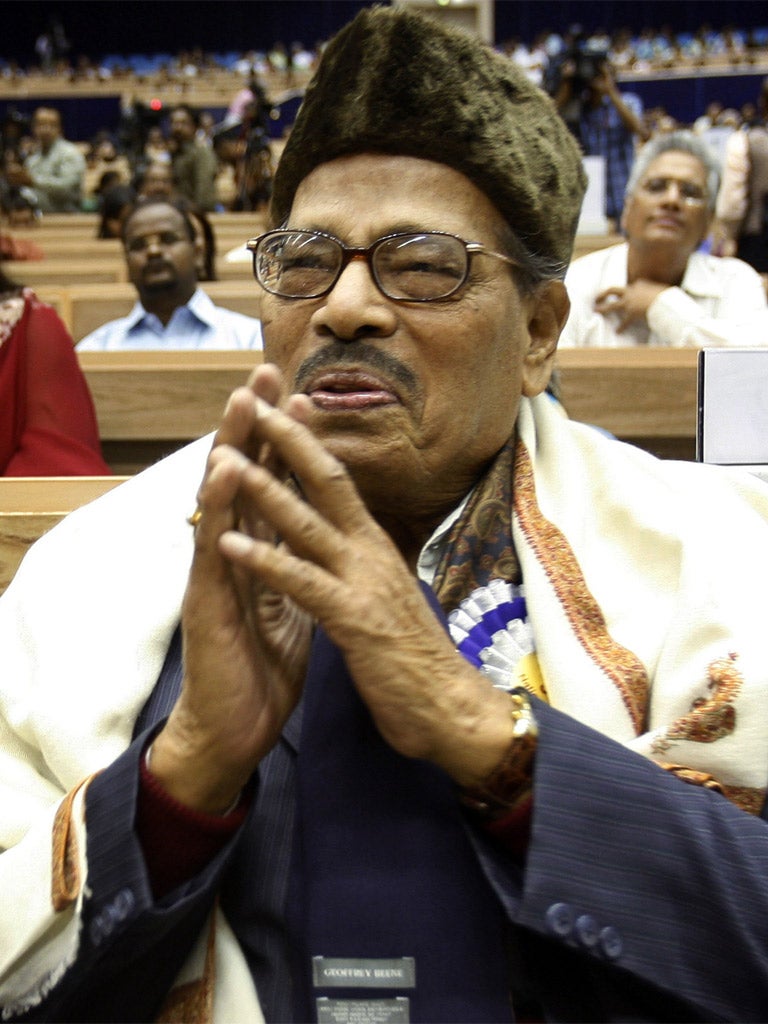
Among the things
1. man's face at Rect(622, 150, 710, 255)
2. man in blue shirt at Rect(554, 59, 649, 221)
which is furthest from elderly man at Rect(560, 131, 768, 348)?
man in blue shirt at Rect(554, 59, 649, 221)

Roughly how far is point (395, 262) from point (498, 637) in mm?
332

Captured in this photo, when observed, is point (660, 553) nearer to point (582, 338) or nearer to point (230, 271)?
point (582, 338)

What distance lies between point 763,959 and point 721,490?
43 centimetres

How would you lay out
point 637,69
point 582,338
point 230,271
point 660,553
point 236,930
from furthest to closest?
1. point 637,69
2. point 230,271
3. point 582,338
4. point 660,553
5. point 236,930

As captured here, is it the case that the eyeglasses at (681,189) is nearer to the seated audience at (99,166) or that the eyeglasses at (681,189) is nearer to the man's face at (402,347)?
the man's face at (402,347)

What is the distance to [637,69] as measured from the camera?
15.4 m

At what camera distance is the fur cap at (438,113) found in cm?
105

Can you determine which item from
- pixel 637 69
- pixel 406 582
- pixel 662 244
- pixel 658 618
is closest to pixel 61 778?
pixel 406 582

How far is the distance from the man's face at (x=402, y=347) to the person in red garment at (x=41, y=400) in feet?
3.27

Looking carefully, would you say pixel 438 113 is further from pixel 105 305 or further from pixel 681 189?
pixel 105 305

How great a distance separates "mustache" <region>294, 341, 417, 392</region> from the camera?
1.01 m

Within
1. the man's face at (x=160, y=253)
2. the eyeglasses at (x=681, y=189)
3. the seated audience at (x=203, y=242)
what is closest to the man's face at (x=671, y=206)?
the eyeglasses at (x=681, y=189)

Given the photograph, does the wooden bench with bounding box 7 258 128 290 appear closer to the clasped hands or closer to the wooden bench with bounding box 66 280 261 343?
the wooden bench with bounding box 66 280 261 343

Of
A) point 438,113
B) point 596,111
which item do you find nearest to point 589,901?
point 438,113
